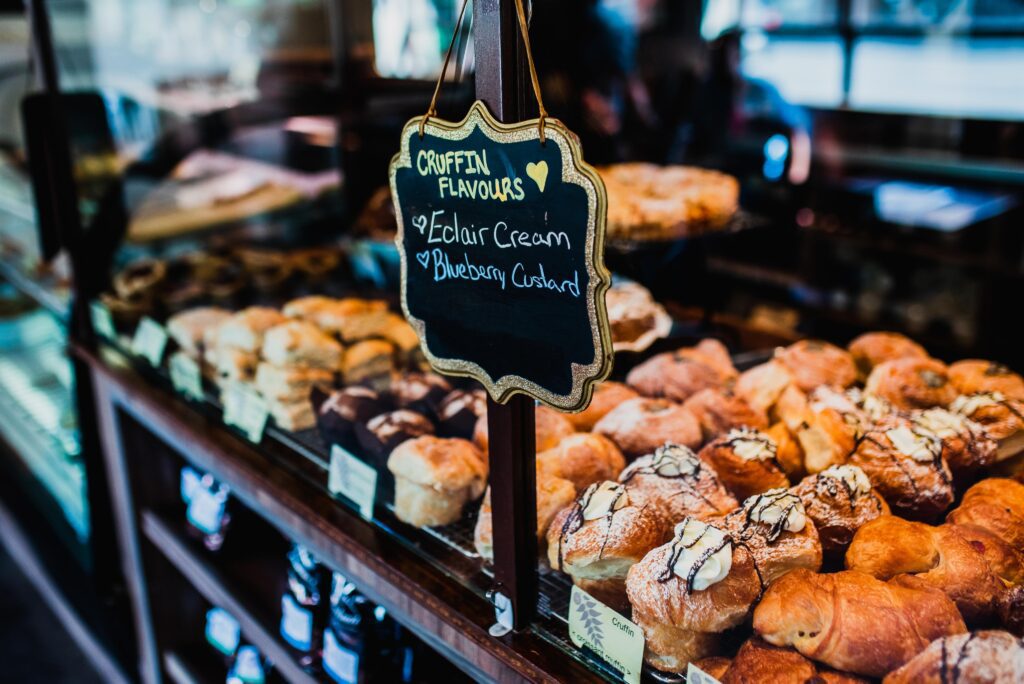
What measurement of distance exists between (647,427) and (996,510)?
51 cm


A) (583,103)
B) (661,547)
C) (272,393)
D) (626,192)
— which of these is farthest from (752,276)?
(661,547)

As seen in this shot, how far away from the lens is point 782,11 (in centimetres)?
491

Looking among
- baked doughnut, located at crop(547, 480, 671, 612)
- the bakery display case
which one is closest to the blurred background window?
the bakery display case

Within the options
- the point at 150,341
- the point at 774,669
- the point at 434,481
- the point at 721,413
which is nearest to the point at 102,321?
the point at 150,341

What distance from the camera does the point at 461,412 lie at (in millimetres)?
1566

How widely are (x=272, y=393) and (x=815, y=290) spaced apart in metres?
3.01

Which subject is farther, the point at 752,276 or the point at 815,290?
the point at 815,290

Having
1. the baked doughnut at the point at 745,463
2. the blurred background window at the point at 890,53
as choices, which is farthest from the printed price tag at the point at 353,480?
the blurred background window at the point at 890,53

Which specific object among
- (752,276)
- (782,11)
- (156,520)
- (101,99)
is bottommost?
(156,520)

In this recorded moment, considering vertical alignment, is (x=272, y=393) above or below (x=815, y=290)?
above

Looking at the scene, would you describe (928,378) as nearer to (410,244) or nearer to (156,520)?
(410,244)

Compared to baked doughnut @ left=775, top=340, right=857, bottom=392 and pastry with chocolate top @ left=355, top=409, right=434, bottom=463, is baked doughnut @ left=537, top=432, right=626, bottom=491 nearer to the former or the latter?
pastry with chocolate top @ left=355, top=409, right=434, bottom=463

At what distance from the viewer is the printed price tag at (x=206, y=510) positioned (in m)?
2.12

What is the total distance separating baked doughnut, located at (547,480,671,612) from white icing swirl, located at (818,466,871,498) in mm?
241
